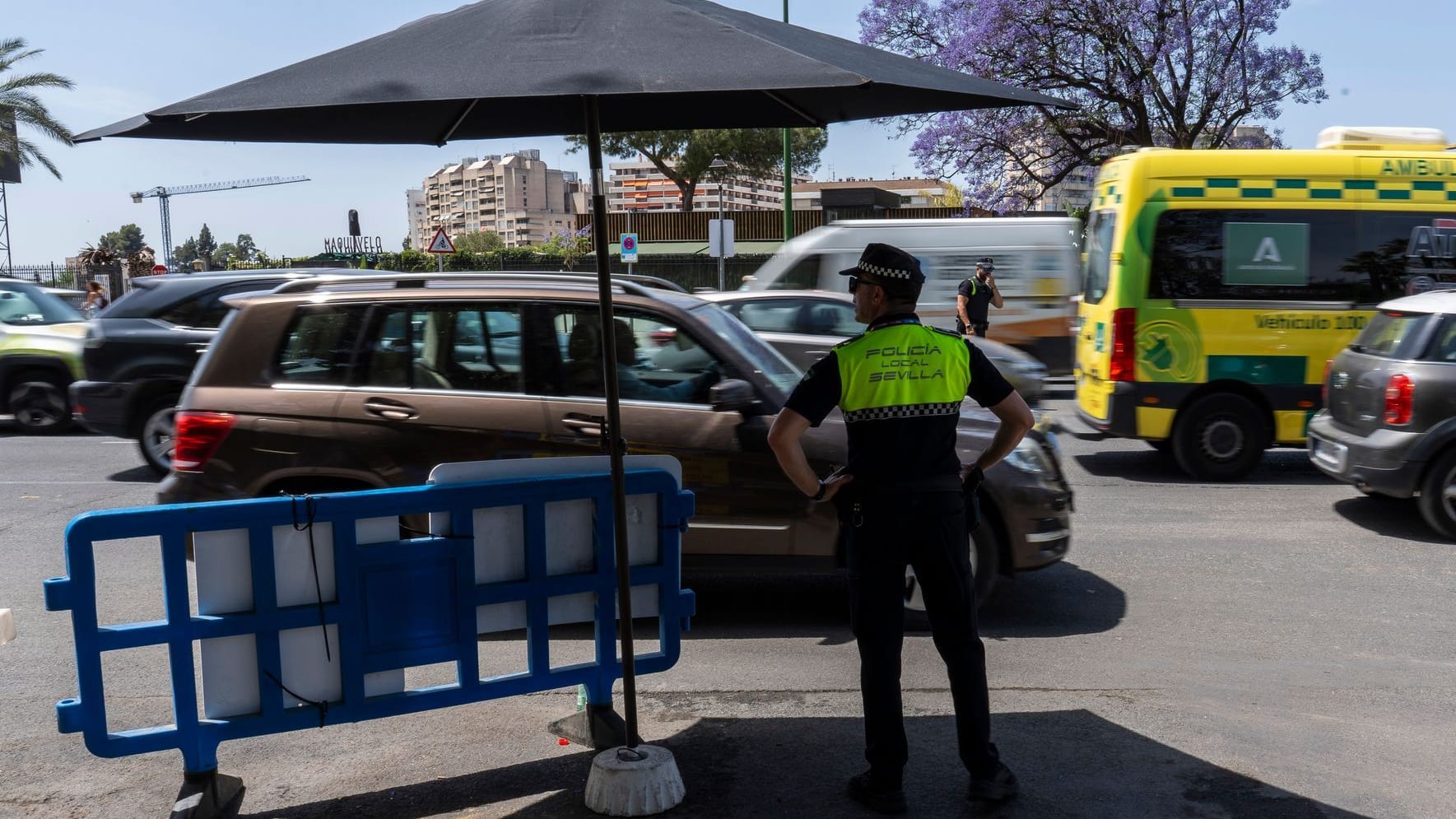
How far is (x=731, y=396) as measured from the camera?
18.6 ft

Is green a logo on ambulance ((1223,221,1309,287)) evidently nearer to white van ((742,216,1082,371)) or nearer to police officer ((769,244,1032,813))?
white van ((742,216,1082,371))

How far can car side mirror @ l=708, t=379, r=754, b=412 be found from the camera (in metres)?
5.68

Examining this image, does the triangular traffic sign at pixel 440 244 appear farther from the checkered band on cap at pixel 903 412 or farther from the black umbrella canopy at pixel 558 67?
the checkered band on cap at pixel 903 412

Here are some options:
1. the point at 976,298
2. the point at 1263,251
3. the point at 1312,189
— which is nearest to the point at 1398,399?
the point at 1263,251

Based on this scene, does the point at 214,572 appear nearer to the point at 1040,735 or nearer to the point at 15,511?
the point at 1040,735

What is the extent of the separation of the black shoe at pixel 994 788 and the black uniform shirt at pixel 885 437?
988 millimetres

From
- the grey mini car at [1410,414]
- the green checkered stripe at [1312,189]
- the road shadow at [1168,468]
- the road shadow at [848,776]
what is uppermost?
the green checkered stripe at [1312,189]

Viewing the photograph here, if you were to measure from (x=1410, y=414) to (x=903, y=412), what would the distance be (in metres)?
5.67

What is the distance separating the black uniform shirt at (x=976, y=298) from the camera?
49.6ft

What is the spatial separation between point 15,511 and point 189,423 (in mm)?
4094

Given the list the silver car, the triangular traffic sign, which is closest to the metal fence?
the triangular traffic sign

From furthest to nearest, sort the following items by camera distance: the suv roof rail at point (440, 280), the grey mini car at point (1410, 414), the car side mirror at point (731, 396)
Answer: the grey mini car at point (1410, 414) → the suv roof rail at point (440, 280) → the car side mirror at point (731, 396)

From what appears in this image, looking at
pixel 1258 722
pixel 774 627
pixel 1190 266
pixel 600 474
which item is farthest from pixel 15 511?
Result: pixel 1190 266

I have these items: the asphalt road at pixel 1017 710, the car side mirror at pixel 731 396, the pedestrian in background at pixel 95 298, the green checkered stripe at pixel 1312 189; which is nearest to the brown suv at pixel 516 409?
the car side mirror at pixel 731 396
